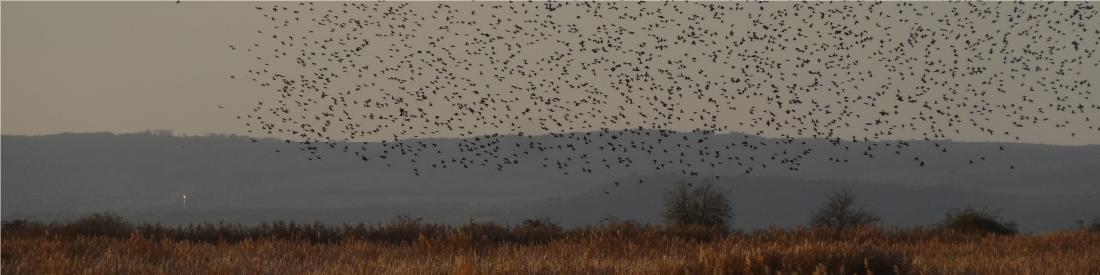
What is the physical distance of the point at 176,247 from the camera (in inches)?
684

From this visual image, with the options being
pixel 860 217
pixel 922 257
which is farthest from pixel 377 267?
pixel 860 217

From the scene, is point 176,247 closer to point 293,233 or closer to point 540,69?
point 293,233

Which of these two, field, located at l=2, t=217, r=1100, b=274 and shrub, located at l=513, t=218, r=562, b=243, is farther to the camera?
shrub, located at l=513, t=218, r=562, b=243

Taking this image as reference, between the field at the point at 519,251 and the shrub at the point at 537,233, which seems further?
the shrub at the point at 537,233

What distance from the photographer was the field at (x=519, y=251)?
519 inches

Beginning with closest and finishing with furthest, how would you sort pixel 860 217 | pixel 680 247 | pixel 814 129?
pixel 680 247 < pixel 814 129 < pixel 860 217

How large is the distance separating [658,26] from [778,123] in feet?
12.1

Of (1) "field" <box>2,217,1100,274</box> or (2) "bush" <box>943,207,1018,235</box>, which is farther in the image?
(2) "bush" <box>943,207,1018,235</box>

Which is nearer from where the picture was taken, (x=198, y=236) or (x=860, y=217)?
(x=198, y=236)

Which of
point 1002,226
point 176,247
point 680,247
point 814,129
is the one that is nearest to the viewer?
point 176,247

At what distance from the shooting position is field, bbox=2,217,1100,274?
43.2ft

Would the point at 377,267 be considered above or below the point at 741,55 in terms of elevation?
below

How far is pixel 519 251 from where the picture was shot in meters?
18.0

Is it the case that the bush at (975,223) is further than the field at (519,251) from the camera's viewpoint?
Yes
